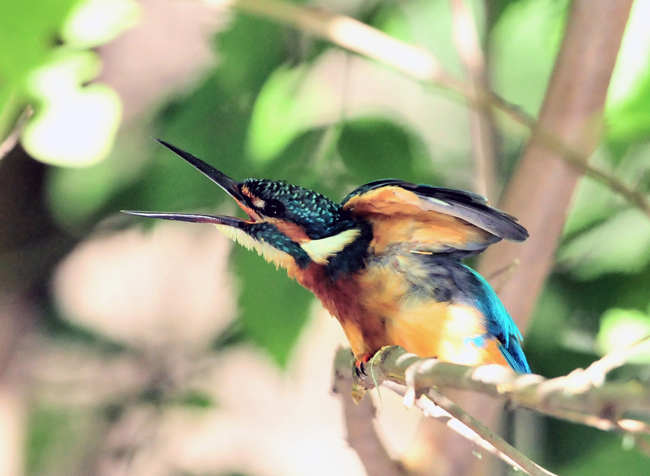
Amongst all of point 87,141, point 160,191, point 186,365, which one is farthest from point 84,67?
point 186,365

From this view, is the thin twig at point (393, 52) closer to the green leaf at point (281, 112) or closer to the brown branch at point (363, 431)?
the green leaf at point (281, 112)

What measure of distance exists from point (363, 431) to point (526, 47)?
1.68 ft

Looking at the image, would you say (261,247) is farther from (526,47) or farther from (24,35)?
(526,47)

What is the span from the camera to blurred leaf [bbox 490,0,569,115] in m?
0.70

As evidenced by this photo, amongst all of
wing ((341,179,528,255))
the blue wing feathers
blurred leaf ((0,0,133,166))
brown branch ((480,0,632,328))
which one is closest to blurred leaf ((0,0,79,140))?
blurred leaf ((0,0,133,166))

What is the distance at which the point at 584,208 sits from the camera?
0.72 m

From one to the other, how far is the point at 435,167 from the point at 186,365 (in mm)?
519

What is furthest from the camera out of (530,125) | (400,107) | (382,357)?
(400,107)

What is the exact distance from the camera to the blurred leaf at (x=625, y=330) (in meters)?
0.54

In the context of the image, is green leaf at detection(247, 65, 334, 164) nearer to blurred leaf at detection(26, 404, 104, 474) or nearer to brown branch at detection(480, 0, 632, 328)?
brown branch at detection(480, 0, 632, 328)

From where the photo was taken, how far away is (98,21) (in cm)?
44

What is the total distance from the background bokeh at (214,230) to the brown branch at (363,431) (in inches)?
1.7

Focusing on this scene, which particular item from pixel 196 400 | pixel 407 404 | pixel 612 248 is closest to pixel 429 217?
pixel 407 404

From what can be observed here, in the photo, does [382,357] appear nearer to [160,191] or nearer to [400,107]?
[160,191]
